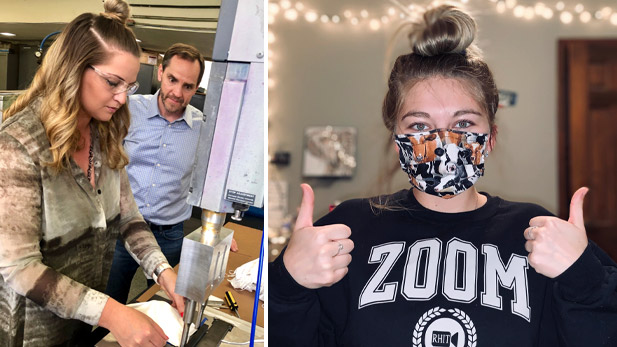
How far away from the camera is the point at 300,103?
6.52 feet

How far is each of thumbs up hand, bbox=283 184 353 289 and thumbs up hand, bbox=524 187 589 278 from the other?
12.6 inches

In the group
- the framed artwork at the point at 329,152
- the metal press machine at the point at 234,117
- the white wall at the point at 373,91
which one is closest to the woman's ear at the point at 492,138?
the metal press machine at the point at 234,117

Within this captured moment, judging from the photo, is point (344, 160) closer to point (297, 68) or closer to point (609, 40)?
point (297, 68)

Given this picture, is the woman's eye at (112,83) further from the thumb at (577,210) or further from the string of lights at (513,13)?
the string of lights at (513,13)

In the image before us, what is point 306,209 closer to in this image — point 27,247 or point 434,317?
point 434,317

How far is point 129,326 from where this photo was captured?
811mm

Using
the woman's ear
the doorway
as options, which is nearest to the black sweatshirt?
the woman's ear

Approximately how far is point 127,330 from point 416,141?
26.6 inches

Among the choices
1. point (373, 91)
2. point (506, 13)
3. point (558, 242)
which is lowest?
point (558, 242)

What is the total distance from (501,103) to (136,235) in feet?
4.37

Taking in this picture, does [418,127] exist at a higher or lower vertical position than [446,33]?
lower

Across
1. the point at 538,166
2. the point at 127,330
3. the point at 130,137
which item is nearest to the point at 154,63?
the point at 130,137

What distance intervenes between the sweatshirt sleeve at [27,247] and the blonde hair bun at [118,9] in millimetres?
360

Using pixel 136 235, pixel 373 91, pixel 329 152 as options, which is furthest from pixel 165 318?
pixel 373 91
